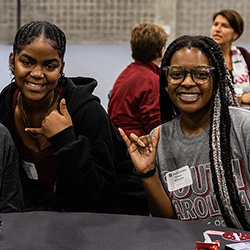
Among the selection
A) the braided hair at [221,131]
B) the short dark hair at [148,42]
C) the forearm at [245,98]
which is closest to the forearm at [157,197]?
the braided hair at [221,131]

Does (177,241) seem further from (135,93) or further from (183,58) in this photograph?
(135,93)

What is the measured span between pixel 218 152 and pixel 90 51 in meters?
3.90

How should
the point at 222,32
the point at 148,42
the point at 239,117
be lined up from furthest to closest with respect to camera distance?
the point at 222,32, the point at 148,42, the point at 239,117

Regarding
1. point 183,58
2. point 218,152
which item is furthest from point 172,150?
point 183,58

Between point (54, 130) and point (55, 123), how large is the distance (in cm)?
3

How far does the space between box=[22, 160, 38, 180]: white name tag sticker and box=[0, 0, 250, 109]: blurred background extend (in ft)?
11.1

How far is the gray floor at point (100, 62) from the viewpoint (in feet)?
18.0

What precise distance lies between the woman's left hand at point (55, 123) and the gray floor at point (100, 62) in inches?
137

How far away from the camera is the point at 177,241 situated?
1.41m

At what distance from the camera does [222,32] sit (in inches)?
160

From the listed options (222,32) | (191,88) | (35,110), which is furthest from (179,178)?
(222,32)

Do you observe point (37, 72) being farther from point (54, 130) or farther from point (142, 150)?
point (142, 150)

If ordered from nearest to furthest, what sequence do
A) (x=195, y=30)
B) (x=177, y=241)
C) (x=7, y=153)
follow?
(x=177, y=241), (x=7, y=153), (x=195, y=30)

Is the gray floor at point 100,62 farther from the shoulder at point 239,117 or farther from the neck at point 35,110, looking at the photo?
the shoulder at point 239,117
